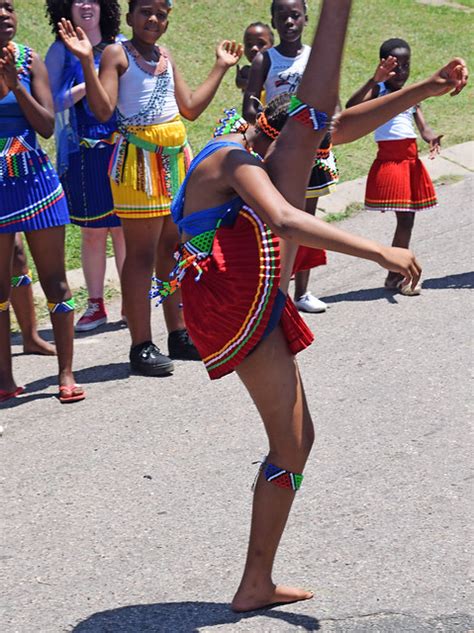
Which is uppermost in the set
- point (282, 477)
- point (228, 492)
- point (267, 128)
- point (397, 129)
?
point (267, 128)

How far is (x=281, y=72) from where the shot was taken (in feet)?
23.5

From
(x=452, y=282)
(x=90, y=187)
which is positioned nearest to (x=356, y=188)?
(x=452, y=282)

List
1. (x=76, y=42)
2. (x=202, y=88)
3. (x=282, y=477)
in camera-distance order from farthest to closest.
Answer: (x=202, y=88) < (x=76, y=42) < (x=282, y=477)

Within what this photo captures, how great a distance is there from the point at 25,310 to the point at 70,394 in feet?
3.09

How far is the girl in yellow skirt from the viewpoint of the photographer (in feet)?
19.8

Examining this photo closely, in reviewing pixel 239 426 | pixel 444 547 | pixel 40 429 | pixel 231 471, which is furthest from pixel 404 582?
pixel 40 429

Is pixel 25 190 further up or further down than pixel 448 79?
further down

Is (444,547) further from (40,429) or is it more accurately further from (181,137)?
(181,137)

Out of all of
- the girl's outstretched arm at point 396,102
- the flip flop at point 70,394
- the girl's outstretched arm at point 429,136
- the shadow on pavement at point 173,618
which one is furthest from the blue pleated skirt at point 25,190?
the girl's outstretched arm at point 429,136

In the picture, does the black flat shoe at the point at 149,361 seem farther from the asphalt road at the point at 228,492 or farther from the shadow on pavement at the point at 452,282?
the shadow on pavement at the point at 452,282

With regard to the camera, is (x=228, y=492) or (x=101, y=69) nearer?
(x=228, y=492)

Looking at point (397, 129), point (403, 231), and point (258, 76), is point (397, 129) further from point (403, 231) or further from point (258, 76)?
point (258, 76)

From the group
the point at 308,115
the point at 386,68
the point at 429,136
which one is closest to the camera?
the point at 308,115

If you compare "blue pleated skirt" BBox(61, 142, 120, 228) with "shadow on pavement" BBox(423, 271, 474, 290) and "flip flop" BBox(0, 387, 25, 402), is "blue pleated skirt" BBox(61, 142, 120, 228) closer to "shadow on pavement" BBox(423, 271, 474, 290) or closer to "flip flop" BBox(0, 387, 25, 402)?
"flip flop" BBox(0, 387, 25, 402)
